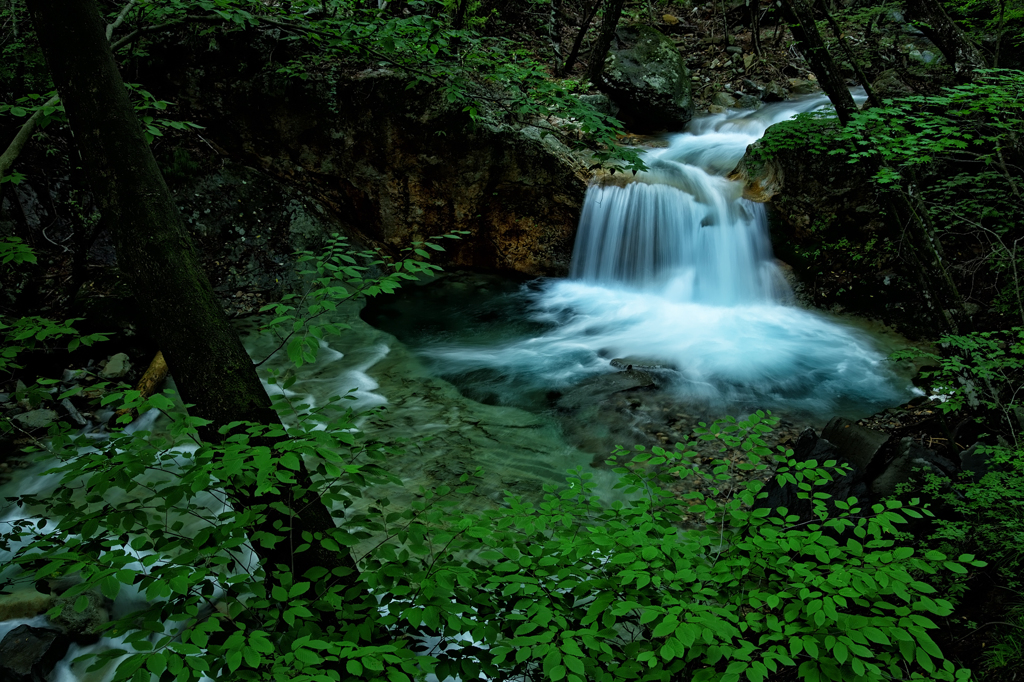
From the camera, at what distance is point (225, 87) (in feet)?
28.3

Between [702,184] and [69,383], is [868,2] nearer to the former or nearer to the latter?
[702,184]

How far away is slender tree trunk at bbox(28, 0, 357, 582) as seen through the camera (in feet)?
7.22

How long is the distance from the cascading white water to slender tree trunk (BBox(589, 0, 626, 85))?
2115 mm

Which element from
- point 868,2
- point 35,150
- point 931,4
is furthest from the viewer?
point 868,2

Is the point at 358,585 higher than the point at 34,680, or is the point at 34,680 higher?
the point at 358,585

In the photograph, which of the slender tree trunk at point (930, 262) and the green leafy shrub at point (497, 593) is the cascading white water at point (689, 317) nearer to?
the slender tree trunk at point (930, 262)

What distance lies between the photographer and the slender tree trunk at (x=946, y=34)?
6.39m

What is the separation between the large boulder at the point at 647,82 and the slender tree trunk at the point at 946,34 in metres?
4.98

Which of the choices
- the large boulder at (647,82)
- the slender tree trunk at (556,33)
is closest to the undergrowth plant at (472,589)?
the large boulder at (647,82)

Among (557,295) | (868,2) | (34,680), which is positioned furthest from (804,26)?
(868,2)

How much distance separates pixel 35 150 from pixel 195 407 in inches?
292

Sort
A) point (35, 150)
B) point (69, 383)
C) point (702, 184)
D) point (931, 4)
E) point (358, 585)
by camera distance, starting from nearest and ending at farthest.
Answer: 1. point (358, 585)
2. point (69, 383)
3. point (931, 4)
4. point (35, 150)
5. point (702, 184)

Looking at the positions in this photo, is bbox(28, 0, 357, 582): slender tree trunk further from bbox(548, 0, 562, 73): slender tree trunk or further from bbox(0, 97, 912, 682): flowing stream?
bbox(548, 0, 562, 73): slender tree trunk

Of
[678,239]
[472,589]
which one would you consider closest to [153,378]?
[472,589]
